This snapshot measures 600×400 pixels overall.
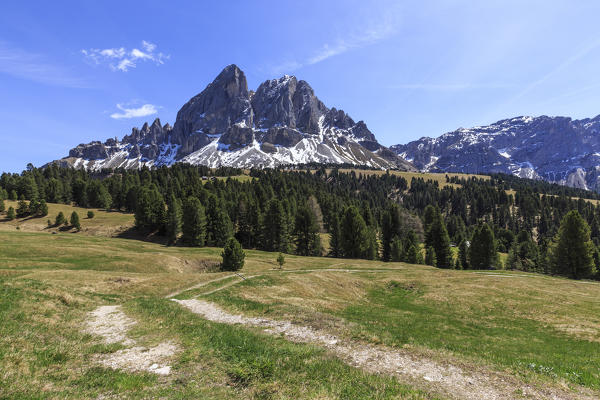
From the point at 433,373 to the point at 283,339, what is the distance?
302 inches

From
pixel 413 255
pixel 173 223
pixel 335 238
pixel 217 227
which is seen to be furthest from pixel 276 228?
pixel 413 255

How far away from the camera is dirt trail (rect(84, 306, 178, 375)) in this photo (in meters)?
11.5

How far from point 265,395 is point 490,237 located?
294 feet

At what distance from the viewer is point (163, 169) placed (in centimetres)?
18662

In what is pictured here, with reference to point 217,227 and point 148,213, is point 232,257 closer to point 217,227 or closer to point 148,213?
point 217,227

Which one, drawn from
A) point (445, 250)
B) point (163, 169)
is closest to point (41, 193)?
point (163, 169)

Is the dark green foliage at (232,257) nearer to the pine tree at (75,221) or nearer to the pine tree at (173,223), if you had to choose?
the pine tree at (173,223)

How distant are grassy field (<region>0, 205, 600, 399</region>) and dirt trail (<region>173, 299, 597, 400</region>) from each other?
1.99 ft

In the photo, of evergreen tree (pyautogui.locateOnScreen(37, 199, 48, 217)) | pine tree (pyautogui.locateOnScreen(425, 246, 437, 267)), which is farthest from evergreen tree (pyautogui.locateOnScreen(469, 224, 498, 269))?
evergreen tree (pyautogui.locateOnScreen(37, 199, 48, 217))

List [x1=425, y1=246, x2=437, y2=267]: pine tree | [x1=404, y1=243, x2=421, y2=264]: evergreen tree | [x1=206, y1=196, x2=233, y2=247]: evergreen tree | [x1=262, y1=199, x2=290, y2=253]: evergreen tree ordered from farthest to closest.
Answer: [x1=262, y1=199, x2=290, y2=253]: evergreen tree, [x1=206, y1=196, x2=233, y2=247]: evergreen tree, [x1=404, y1=243, x2=421, y2=264]: evergreen tree, [x1=425, y1=246, x2=437, y2=267]: pine tree

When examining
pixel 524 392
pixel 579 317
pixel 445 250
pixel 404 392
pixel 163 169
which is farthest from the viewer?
pixel 163 169

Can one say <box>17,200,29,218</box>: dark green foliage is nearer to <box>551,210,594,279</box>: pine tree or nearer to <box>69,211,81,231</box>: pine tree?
<box>69,211,81,231</box>: pine tree

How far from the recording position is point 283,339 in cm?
1555

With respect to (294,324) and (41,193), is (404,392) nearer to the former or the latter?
(294,324)
